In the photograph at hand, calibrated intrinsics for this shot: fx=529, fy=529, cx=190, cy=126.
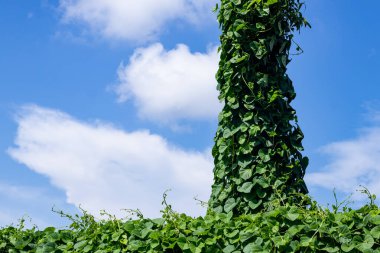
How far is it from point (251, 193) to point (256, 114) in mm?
898

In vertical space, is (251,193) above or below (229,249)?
above

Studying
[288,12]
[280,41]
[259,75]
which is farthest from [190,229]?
[288,12]

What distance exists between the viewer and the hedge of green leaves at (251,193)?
4508 mm

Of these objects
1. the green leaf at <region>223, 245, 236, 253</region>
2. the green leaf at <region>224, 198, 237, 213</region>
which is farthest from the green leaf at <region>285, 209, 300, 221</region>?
the green leaf at <region>224, 198, 237, 213</region>

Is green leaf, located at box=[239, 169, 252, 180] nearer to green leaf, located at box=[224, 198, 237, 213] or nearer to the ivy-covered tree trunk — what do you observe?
the ivy-covered tree trunk

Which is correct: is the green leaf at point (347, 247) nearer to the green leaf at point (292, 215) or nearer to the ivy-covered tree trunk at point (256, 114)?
the green leaf at point (292, 215)

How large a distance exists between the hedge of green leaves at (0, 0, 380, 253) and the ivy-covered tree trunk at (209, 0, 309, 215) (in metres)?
0.01

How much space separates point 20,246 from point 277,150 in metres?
3.08

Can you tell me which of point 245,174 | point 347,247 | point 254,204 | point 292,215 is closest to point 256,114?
point 245,174

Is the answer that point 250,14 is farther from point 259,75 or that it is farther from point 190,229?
point 190,229

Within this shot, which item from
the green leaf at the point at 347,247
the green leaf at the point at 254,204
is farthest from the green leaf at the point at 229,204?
the green leaf at the point at 347,247

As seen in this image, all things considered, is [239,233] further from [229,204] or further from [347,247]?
[229,204]

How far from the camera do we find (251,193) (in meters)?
5.68

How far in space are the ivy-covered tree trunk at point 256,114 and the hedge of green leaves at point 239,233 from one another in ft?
1.99
